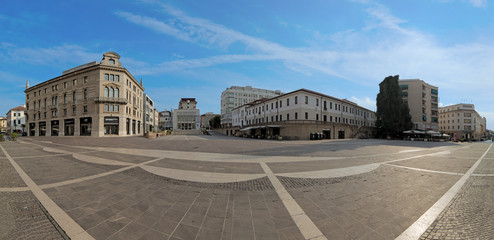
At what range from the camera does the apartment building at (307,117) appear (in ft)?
118

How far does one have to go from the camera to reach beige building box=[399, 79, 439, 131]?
53.7 metres

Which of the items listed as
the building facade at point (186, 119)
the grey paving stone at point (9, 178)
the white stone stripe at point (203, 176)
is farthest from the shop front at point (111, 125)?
the building facade at point (186, 119)

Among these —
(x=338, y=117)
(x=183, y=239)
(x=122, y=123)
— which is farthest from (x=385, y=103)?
(x=122, y=123)

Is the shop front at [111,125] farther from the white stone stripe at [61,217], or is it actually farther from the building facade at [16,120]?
the building facade at [16,120]

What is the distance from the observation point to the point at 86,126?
119ft

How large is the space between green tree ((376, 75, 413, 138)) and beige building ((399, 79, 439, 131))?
36.0 feet

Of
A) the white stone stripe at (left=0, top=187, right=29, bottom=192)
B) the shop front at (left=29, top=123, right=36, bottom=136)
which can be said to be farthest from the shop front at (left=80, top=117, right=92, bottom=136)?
the white stone stripe at (left=0, top=187, right=29, bottom=192)

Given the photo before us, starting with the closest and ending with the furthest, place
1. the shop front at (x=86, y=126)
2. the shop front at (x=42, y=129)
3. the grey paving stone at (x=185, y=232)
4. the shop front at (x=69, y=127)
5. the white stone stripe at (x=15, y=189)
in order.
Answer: the grey paving stone at (x=185, y=232), the white stone stripe at (x=15, y=189), the shop front at (x=86, y=126), the shop front at (x=69, y=127), the shop front at (x=42, y=129)

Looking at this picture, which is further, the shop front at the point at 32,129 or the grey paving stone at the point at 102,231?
the shop front at the point at 32,129

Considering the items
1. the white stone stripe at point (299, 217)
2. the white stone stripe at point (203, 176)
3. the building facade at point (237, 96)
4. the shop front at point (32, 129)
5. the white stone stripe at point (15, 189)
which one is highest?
the building facade at point (237, 96)

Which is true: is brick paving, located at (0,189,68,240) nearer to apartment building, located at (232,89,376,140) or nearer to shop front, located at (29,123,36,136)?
apartment building, located at (232,89,376,140)

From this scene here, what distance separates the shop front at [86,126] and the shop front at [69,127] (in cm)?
306

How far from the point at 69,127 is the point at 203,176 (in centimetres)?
4859

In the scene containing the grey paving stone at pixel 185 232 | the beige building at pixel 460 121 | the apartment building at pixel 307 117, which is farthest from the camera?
the beige building at pixel 460 121
